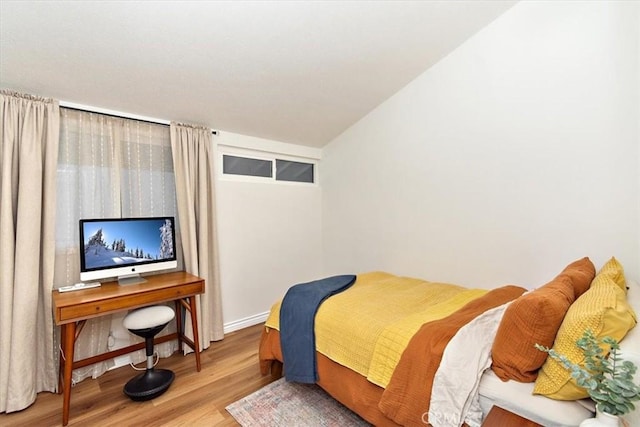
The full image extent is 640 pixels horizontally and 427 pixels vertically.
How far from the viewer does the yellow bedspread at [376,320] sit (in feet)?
5.44

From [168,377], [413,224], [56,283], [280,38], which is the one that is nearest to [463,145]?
[413,224]

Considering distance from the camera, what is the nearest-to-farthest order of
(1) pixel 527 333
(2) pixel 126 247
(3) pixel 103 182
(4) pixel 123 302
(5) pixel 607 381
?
(5) pixel 607 381 < (1) pixel 527 333 < (4) pixel 123 302 < (2) pixel 126 247 < (3) pixel 103 182

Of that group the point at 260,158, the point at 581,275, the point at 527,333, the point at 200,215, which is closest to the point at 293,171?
the point at 260,158

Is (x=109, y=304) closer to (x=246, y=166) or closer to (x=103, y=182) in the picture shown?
(x=103, y=182)

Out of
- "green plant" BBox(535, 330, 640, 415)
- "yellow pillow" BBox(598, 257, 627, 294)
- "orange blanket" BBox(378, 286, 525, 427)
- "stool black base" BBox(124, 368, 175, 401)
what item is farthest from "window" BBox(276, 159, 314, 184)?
"green plant" BBox(535, 330, 640, 415)

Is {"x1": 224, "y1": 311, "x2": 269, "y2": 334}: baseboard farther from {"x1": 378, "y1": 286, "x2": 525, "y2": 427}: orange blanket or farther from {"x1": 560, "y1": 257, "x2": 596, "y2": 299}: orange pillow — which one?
{"x1": 560, "y1": 257, "x2": 596, "y2": 299}: orange pillow

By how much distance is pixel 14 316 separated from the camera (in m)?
2.01

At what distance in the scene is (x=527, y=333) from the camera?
122 centimetres

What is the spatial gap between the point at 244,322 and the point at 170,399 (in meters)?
1.31

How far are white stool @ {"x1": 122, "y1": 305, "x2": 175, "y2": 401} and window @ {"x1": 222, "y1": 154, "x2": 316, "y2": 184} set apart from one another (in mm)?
1579

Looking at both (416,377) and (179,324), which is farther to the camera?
(179,324)

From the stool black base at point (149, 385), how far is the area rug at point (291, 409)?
0.56 m

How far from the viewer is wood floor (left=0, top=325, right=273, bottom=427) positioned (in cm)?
193

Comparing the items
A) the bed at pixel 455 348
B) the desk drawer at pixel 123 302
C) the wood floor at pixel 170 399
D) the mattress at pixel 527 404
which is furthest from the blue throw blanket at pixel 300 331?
the mattress at pixel 527 404
